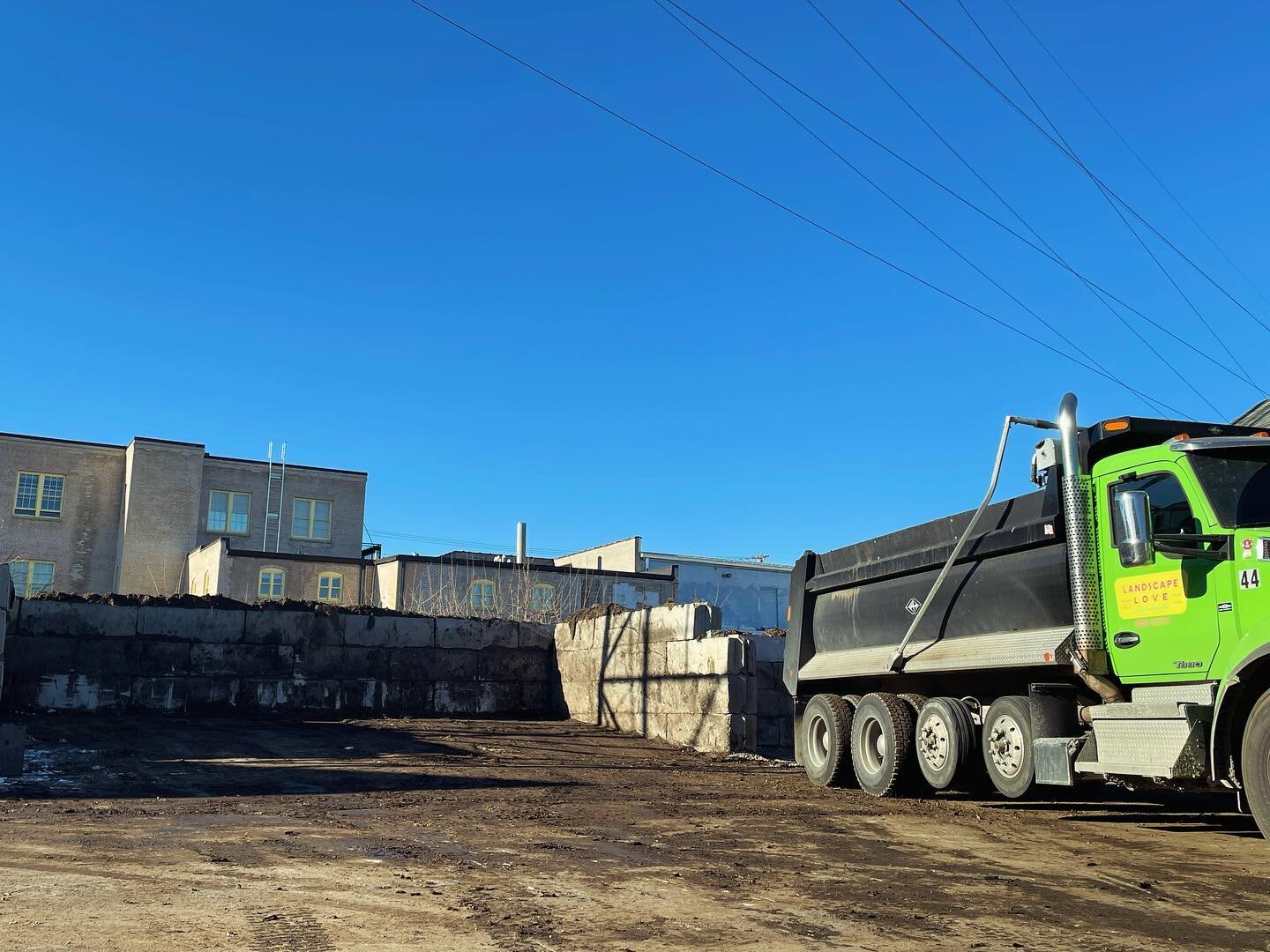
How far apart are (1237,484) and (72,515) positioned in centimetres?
5074

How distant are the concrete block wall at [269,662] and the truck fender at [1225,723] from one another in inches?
573

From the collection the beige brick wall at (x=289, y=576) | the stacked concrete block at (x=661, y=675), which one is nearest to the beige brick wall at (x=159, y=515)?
the beige brick wall at (x=289, y=576)

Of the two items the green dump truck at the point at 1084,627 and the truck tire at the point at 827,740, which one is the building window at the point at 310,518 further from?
the green dump truck at the point at 1084,627

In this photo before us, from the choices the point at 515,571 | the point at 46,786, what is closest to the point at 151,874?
the point at 46,786

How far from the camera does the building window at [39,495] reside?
48250 mm

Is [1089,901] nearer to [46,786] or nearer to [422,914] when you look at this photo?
[422,914]

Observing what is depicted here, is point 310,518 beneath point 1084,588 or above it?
above

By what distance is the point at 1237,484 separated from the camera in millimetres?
7934

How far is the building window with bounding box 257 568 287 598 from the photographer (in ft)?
145

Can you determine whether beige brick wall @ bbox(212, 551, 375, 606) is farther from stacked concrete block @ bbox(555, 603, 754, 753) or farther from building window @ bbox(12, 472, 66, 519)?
stacked concrete block @ bbox(555, 603, 754, 753)

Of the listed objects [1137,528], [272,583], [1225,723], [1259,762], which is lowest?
[1259,762]

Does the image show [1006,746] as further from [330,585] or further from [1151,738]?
[330,585]

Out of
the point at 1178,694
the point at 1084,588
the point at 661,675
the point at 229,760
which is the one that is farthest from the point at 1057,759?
the point at 229,760

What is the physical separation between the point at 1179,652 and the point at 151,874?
274 inches
